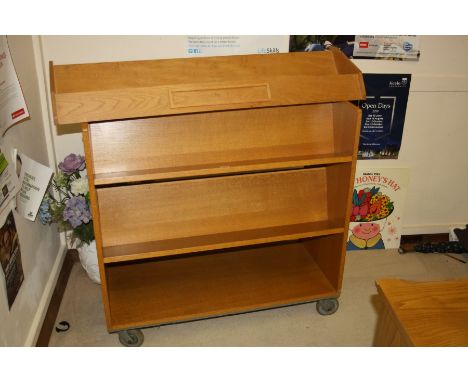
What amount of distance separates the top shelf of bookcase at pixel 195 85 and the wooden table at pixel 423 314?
2.59 feet

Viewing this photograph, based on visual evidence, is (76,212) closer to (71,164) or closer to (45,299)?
(71,164)

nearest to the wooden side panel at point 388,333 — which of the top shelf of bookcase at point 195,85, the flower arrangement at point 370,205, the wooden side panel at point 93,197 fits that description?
the top shelf of bookcase at point 195,85

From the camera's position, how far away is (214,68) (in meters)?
1.89

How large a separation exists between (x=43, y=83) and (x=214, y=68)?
84 cm

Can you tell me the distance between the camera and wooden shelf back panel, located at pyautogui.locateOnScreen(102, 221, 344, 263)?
1855mm

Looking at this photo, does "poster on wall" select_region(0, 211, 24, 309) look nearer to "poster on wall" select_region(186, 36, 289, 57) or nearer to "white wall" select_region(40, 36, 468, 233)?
"white wall" select_region(40, 36, 468, 233)

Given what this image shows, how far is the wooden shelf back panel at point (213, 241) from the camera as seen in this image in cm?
186

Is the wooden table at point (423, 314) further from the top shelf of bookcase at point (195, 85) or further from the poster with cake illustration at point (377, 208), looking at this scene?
the poster with cake illustration at point (377, 208)

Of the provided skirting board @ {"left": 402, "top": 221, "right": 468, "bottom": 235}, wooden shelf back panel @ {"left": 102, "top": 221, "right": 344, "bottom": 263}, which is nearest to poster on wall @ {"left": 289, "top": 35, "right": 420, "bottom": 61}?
wooden shelf back panel @ {"left": 102, "top": 221, "right": 344, "bottom": 263}

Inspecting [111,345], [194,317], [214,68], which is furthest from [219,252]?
[214,68]

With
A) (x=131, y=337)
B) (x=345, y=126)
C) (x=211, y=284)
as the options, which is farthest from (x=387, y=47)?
(x=131, y=337)

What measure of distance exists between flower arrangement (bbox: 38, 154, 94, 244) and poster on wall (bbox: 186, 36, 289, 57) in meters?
0.74

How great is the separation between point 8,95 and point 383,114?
5.79 ft

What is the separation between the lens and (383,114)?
2.43 m
